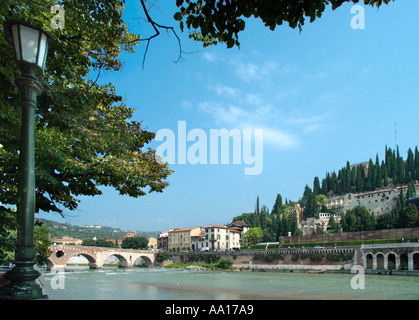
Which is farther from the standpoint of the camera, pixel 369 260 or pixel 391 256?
pixel 369 260

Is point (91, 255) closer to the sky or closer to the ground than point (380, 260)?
closer to the ground

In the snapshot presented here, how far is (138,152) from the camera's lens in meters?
8.29

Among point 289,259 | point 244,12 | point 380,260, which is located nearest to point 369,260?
point 380,260

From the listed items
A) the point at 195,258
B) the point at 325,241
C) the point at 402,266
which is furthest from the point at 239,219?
the point at 402,266

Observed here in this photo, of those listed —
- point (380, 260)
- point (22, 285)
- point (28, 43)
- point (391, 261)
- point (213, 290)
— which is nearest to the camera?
point (22, 285)

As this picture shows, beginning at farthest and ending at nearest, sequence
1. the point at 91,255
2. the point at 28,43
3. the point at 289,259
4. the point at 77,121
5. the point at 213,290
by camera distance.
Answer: the point at 91,255 < the point at 289,259 < the point at 213,290 < the point at 77,121 < the point at 28,43

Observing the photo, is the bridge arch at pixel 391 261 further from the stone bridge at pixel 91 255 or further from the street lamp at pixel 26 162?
the street lamp at pixel 26 162

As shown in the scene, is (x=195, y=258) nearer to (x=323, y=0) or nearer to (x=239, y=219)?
(x=239, y=219)

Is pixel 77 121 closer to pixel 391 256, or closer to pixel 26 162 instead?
pixel 26 162

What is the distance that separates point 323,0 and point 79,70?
5.01 metres

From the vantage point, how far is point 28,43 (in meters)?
3.38

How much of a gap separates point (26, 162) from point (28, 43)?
116cm

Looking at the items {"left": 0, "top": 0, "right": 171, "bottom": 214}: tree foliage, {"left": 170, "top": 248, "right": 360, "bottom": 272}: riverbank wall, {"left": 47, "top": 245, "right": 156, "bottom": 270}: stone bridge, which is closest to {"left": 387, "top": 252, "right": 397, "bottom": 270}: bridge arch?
{"left": 170, "top": 248, "right": 360, "bottom": 272}: riverbank wall
